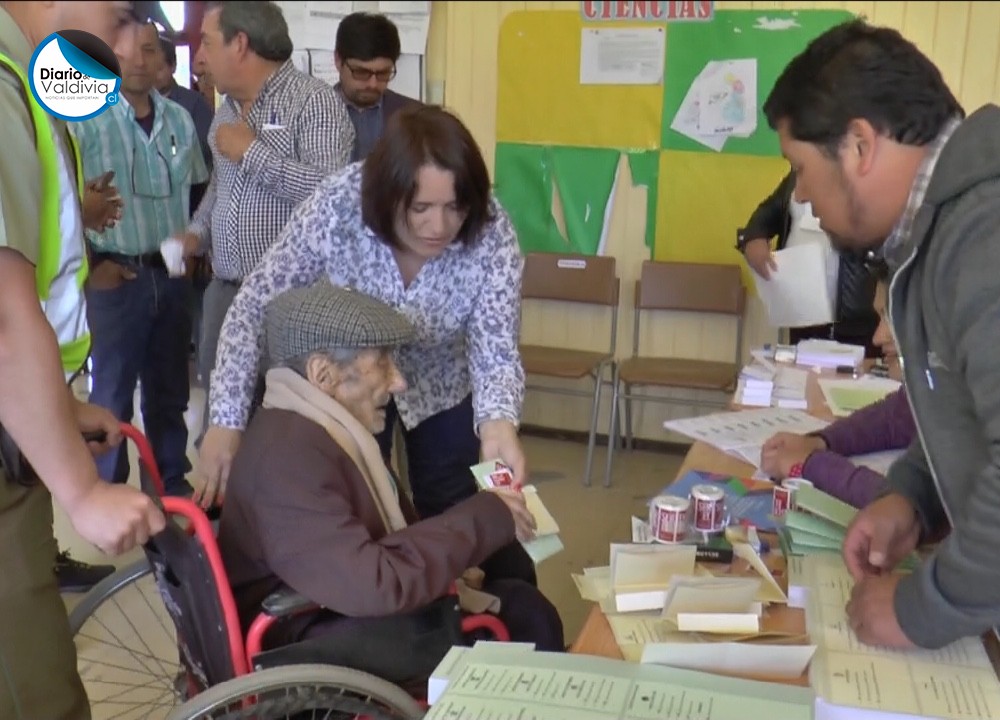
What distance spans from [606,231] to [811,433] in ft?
7.86

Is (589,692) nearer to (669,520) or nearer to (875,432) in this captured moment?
(669,520)

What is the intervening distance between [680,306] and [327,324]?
2693mm

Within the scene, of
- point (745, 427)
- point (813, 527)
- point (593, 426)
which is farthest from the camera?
point (593, 426)

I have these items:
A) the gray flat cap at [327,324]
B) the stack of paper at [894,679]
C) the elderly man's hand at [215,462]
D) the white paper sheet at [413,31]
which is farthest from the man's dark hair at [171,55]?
the stack of paper at [894,679]

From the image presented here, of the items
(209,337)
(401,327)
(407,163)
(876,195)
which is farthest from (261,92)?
(876,195)

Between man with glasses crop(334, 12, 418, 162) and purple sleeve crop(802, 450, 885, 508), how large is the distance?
2.15 metres

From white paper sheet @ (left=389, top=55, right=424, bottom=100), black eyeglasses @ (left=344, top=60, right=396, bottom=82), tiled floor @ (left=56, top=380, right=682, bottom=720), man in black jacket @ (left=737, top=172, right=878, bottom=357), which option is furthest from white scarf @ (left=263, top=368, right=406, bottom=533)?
white paper sheet @ (left=389, top=55, right=424, bottom=100)

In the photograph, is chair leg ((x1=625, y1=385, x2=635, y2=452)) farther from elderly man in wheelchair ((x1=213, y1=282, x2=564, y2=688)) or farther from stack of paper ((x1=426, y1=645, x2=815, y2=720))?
stack of paper ((x1=426, y1=645, x2=815, y2=720))

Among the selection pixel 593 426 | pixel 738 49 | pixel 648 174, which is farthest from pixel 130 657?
pixel 738 49

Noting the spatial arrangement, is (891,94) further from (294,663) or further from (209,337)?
(209,337)

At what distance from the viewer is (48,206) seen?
4.01 ft

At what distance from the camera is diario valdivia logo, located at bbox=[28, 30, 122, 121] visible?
3.89 feet

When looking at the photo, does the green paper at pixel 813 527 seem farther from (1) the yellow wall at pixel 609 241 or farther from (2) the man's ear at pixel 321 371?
(1) the yellow wall at pixel 609 241

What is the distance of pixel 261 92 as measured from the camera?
2.82 m
